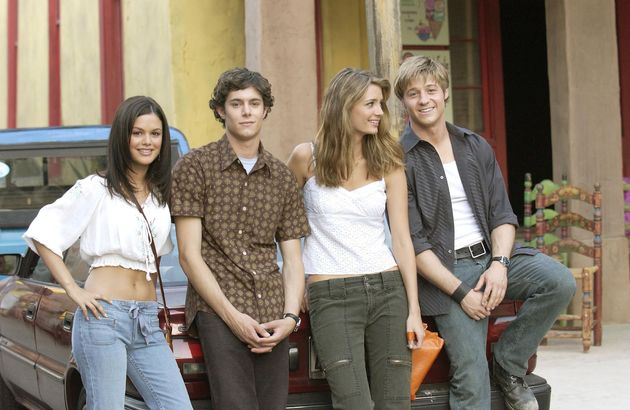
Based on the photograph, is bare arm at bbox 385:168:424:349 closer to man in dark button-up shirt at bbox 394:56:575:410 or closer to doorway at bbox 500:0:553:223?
man in dark button-up shirt at bbox 394:56:575:410

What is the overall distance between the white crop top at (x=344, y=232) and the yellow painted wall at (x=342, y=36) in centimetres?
706

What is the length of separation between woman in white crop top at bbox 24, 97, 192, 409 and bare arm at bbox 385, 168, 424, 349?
3.11 feet

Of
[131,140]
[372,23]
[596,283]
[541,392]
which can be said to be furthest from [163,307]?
[596,283]

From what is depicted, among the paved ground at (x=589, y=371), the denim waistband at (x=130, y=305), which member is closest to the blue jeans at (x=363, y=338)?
the denim waistband at (x=130, y=305)

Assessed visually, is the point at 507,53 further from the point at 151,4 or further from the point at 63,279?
the point at 63,279

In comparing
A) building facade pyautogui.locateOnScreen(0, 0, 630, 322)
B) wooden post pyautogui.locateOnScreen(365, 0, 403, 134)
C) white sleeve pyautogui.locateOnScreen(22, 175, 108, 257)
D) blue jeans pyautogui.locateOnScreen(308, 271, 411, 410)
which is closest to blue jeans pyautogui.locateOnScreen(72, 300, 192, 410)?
white sleeve pyautogui.locateOnScreen(22, 175, 108, 257)

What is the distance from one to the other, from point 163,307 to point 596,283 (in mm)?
5562

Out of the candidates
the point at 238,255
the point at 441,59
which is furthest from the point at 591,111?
the point at 238,255

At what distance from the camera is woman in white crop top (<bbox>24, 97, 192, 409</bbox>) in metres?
4.13

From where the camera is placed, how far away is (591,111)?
9.99m

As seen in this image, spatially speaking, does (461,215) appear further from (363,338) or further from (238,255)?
(238,255)

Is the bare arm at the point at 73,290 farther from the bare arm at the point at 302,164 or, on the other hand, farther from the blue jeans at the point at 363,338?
the bare arm at the point at 302,164

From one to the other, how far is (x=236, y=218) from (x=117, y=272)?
0.48m

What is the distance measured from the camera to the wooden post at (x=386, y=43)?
6.86 meters
